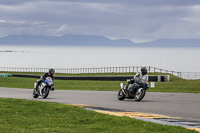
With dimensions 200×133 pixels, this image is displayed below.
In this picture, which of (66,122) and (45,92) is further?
(45,92)

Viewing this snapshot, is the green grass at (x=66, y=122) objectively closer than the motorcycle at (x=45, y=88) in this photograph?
Yes

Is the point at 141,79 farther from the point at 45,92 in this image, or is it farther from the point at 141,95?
the point at 45,92

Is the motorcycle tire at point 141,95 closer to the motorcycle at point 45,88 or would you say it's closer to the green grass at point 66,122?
the motorcycle at point 45,88

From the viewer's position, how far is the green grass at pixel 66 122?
10258mm

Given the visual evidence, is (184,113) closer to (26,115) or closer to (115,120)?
(115,120)

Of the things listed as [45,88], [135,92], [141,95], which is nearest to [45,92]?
[45,88]

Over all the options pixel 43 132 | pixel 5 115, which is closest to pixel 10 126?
pixel 43 132

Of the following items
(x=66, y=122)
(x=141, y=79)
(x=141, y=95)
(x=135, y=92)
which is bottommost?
(x=66, y=122)

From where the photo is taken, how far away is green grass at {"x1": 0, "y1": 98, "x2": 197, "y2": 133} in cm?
1026

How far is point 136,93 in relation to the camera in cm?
1997

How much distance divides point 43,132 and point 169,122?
13.4 ft

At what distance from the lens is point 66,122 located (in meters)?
11.7

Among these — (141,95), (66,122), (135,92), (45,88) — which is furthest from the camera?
(45,88)


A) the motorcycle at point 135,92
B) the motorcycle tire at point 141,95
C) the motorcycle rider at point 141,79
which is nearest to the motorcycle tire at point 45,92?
the motorcycle at point 135,92
